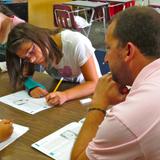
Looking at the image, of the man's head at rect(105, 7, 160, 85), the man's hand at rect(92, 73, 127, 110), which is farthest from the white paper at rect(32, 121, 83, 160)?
the man's head at rect(105, 7, 160, 85)

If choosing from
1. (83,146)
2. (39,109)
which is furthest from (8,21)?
(83,146)

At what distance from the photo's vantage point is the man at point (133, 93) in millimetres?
745

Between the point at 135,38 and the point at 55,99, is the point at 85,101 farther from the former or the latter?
the point at 135,38

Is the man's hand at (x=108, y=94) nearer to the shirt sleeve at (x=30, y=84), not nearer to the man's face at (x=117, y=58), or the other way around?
the man's face at (x=117, y=58)

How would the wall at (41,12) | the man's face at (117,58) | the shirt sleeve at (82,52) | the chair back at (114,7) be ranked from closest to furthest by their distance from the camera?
1. the man's face at (117,58)
2. the shirt sleeve at (82,52)
3. the wall at (41,12)
4. the chair back at (114,7)

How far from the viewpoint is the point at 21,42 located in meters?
1.60

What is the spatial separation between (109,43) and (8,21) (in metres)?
1.23

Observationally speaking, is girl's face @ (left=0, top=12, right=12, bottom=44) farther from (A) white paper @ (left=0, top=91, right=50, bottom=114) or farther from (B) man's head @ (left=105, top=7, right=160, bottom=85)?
(B) man's head @ (left=105, top=7, right=160, bottom=85)

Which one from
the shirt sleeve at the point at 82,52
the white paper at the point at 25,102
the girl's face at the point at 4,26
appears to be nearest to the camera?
the white paper at the point at 25,102

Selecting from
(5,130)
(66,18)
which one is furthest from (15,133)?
(66,18)

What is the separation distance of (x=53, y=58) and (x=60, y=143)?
67 centimetres

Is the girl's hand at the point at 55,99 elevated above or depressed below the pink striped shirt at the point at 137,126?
below

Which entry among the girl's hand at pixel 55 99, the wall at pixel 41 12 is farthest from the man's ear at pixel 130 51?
the wall at pixel 41 12

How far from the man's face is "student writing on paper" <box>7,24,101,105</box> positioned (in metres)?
0.61
